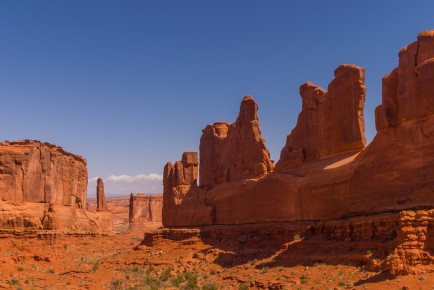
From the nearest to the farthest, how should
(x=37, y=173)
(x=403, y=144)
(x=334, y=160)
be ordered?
(x=403, y=144) → (x=334, y=160) → (x=37, y=173)

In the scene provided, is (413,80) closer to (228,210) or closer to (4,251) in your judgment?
(228,210)

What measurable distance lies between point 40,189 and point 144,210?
4266 centimetres

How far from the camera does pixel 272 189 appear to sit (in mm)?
30750

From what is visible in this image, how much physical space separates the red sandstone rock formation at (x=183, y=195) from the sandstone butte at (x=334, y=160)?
0.15 meters

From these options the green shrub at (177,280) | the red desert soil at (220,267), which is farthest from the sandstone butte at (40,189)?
the green shrub at (177,280)

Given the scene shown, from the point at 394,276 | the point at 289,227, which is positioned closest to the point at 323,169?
the point at 289,227

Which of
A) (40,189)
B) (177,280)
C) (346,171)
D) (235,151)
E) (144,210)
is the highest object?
(235,151)

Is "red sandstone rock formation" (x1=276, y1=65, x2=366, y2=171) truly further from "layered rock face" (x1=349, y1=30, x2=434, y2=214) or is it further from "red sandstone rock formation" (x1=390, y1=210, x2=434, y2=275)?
"red sandstone rock formation" (x1=390, y1=210, x2=434, y2=275)

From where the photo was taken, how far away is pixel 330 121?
28.4m

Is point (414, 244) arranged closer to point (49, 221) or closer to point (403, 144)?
point (403, 144)

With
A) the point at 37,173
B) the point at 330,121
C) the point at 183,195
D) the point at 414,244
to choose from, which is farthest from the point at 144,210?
the point at 414,244

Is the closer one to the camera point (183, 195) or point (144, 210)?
point (183, 195)

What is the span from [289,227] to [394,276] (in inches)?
462

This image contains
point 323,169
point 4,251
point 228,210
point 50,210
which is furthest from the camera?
point 50,210
